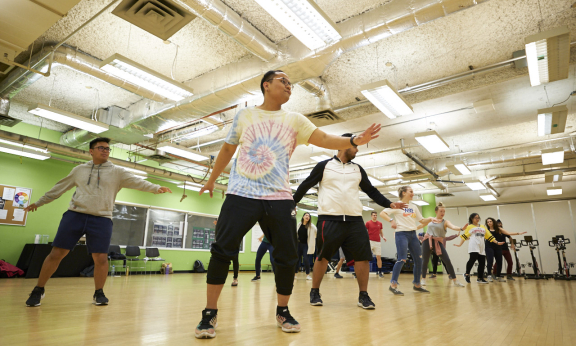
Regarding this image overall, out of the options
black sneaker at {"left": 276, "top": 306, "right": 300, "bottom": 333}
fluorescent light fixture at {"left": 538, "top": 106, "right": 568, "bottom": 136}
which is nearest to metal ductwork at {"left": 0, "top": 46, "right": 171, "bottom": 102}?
black sneaker at {"left": 276, "top": 306, "right": 300, "bottom": 333}

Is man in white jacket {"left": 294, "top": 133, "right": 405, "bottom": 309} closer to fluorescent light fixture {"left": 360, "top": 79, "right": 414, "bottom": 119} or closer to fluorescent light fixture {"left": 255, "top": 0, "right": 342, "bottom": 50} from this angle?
fluorescent light fixture {"left": 255, "top": 0, "right": 342, "bottom": 50}

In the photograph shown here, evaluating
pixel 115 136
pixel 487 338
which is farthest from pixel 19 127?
pixel 487 338

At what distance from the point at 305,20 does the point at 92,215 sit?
2827mm

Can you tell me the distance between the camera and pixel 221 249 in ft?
5.73

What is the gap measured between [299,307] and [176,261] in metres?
10.3

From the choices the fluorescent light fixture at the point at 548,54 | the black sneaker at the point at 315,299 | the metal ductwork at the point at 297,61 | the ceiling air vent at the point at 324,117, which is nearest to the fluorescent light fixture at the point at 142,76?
the metal ductwork at the point at 297,61

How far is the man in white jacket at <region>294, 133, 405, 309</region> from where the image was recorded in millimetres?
2961

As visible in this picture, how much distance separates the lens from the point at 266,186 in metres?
1.83

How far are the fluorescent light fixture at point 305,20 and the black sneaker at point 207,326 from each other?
2.84 m

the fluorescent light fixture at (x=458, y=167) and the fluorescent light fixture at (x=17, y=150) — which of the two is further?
the fluorescent light fixture at (x=458, y=167)

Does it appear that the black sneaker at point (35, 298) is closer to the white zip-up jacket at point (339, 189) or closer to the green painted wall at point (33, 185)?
the white zip-up jacket at point (339, 189)

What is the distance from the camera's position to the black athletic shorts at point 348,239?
295cm

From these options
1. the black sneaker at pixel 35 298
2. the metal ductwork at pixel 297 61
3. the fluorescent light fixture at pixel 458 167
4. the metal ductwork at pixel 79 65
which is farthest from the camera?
the fluorescent light fixture at pixel 458 167

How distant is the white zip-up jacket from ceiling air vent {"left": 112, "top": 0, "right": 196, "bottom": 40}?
2.47m
